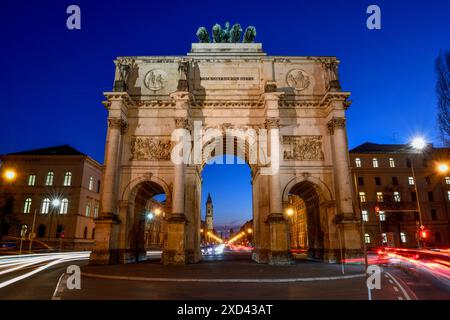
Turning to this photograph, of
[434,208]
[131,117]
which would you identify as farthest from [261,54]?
[434,208]

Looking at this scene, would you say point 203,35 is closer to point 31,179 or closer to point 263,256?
point 263,256

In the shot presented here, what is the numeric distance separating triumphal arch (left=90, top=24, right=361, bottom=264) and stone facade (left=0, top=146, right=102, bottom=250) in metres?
28.0

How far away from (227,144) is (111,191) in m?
9.81

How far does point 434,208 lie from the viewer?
175 feet

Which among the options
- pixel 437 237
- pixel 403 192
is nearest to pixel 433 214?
pixel 437 237

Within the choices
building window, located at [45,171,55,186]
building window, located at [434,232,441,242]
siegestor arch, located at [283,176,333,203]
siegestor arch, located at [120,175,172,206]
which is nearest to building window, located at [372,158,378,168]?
building window, located at [434,232,441,242]

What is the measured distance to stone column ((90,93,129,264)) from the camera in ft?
67.1

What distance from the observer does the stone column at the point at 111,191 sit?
20.4m

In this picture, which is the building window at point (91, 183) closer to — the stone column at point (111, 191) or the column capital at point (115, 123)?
the stone column at point (111, 191)

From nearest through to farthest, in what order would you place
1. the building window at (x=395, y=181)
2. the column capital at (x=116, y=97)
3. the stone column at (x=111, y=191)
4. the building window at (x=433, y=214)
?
the stone column at (x=111, y=191), the column capital at (x=116, y=97), the building window at (x=433, y=214), the building window at (x=395, y=181)

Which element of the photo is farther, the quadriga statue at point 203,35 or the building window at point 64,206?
the building window at point 64,206

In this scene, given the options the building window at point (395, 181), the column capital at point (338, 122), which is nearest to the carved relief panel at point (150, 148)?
the column capital at point (338, 122)

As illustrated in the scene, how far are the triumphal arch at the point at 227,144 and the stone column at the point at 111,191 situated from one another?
0.07 metres

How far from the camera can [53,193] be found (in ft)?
162
